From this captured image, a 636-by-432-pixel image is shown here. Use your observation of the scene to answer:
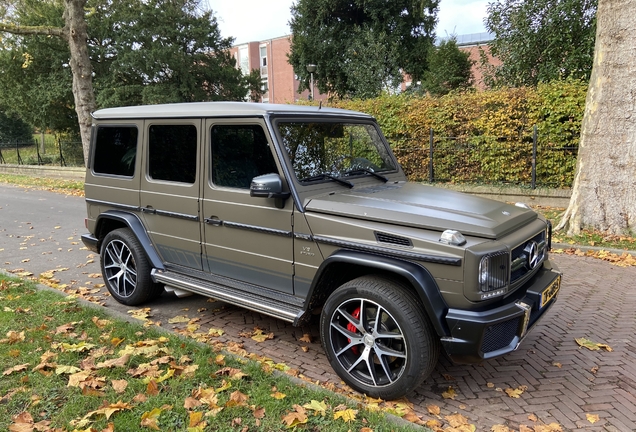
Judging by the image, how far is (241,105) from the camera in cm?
399

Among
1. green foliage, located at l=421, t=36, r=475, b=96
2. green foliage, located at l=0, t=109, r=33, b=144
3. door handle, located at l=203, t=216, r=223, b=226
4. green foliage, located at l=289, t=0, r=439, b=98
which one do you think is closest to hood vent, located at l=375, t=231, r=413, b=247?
door handle, located at l=203, t=216, r=223, b=226

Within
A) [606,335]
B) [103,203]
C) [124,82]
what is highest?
[124,82]

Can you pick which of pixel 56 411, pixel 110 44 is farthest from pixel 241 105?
pixel 110 44

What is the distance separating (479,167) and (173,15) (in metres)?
20.3

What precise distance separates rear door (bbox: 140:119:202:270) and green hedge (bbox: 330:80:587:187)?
9.35 m

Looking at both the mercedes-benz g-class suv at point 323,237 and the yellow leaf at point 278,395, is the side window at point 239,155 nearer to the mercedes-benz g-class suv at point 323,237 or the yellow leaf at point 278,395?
the mercedes-benz g-class suv at point 323,237

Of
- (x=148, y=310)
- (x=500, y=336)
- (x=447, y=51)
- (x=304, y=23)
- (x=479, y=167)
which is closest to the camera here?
(x=500, y=336)

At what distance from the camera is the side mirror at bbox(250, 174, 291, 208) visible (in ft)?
11.4

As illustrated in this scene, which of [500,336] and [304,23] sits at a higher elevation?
[304,23]

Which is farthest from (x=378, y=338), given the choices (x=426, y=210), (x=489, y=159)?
(x=489, y=159)

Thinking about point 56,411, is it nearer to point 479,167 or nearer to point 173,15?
point 479,167

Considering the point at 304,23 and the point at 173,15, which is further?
the point at 304,23

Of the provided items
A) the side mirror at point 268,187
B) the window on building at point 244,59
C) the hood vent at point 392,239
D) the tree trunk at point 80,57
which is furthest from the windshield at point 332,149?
the window on building at point 244,59

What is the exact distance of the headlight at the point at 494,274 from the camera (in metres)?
2.88
